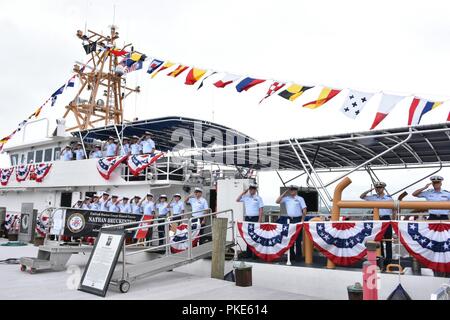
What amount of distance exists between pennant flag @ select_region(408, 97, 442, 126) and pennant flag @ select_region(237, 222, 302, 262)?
10.7 ft

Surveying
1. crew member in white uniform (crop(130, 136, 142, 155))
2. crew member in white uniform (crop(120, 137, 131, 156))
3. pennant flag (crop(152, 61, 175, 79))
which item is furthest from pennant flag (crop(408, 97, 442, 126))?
crew member in white uniform (crop(120, 137, 131, 156))

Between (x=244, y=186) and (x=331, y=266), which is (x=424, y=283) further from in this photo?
(x=244, y=186)

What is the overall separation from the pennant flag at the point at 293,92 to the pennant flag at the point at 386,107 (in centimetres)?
232

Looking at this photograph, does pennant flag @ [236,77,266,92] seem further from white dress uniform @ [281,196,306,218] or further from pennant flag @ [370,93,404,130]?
white dress uniform @ [281,196,306,218]

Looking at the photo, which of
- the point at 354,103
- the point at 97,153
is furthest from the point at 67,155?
the point at 354,103

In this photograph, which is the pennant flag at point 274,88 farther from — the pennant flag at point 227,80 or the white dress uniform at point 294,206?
the white dress uniform at point 294,206

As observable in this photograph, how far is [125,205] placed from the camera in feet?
41.6

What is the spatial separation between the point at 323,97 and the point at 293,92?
0.93 meters

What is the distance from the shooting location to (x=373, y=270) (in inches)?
187

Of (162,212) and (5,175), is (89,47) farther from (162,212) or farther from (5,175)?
(162,212)

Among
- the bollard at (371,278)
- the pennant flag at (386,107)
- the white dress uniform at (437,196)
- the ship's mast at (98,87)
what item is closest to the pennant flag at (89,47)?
the ship's mast at (98,87)

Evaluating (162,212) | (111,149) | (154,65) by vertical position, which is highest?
(154,65)
